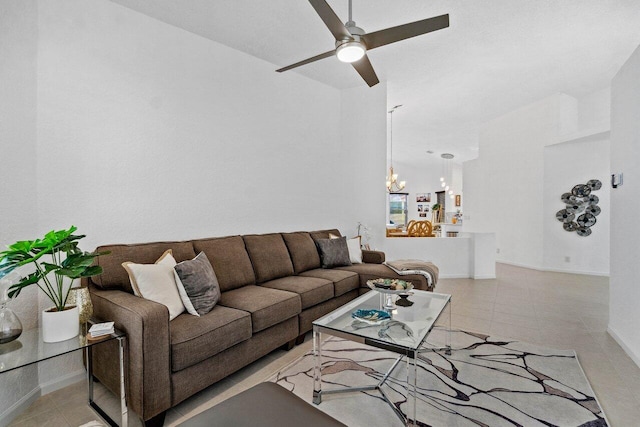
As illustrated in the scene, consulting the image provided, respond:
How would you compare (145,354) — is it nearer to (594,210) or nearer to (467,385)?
(467,385)

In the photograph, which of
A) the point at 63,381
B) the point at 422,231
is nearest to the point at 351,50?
the point at 63,381

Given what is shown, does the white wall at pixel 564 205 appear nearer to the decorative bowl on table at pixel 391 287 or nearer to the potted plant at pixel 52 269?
the decorative bowl on table at pixel 391 287

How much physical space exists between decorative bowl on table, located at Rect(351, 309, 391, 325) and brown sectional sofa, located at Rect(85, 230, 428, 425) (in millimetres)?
680

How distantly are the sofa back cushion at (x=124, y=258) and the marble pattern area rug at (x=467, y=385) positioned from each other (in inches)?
49.8

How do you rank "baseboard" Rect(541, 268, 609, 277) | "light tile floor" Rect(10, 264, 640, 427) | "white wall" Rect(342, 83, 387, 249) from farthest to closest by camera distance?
"baseboard" Rect(541, 268, 609, 277), "white wall" Rect(342, 83, 387, 249), "light tile floor" Rect(10, 264, 640, 427)

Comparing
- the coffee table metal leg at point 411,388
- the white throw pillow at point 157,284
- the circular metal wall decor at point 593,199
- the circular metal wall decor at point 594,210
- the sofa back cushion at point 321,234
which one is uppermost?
the circular metal wall decor at point 593,199

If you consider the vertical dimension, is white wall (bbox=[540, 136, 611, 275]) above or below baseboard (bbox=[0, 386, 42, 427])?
above

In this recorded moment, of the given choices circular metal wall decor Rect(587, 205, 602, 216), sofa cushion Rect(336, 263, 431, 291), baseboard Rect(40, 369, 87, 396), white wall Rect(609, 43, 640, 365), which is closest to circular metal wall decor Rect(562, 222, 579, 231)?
circular metal wall decor Rect(587, 205, 602, 216)

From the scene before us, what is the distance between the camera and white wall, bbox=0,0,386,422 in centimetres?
216

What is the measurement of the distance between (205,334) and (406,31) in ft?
8.28

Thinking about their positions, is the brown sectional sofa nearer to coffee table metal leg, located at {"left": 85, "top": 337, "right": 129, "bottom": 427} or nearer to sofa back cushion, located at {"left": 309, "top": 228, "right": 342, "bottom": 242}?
coffee table metal leg, located at {"left": 85, "top": 337, "right": 129, "bottom": 427}

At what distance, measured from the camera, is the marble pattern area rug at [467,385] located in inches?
73.3

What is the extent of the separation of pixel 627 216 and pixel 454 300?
80.0 inches

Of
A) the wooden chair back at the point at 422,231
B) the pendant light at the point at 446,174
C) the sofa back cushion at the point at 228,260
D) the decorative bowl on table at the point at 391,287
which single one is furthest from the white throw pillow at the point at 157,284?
the pendant light at the point at 446,174
